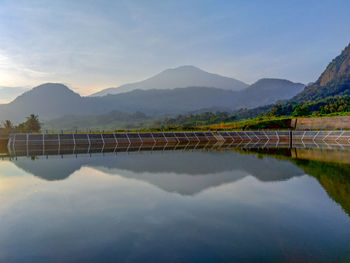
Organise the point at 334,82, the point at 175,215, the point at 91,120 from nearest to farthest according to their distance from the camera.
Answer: the point at 175,215, the point at 334,82, the point at 91,120

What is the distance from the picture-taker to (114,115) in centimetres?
18275

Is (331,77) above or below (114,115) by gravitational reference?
above

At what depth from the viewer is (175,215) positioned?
10789mm

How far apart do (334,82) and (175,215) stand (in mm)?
178457

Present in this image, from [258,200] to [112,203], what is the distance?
645cm

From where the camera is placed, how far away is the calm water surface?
7.77 metres

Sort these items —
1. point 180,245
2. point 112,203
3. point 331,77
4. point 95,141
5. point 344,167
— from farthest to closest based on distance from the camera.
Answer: point 331,77
point 95,141
point 344,167
point 112,203
point 180,245

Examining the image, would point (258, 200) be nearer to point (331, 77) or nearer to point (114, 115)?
point (114, 115)

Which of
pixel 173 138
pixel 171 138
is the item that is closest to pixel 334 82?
pixel 173 138

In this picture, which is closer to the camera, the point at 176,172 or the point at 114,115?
the point at 176,172

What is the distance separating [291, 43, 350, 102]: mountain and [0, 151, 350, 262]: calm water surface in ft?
467

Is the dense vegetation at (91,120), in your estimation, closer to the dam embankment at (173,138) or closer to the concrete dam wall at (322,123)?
the concrete dam wall at (322,123)

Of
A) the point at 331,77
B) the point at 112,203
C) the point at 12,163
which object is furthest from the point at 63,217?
the point at 331,77

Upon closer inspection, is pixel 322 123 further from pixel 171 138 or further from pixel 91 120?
pixel 91 120
